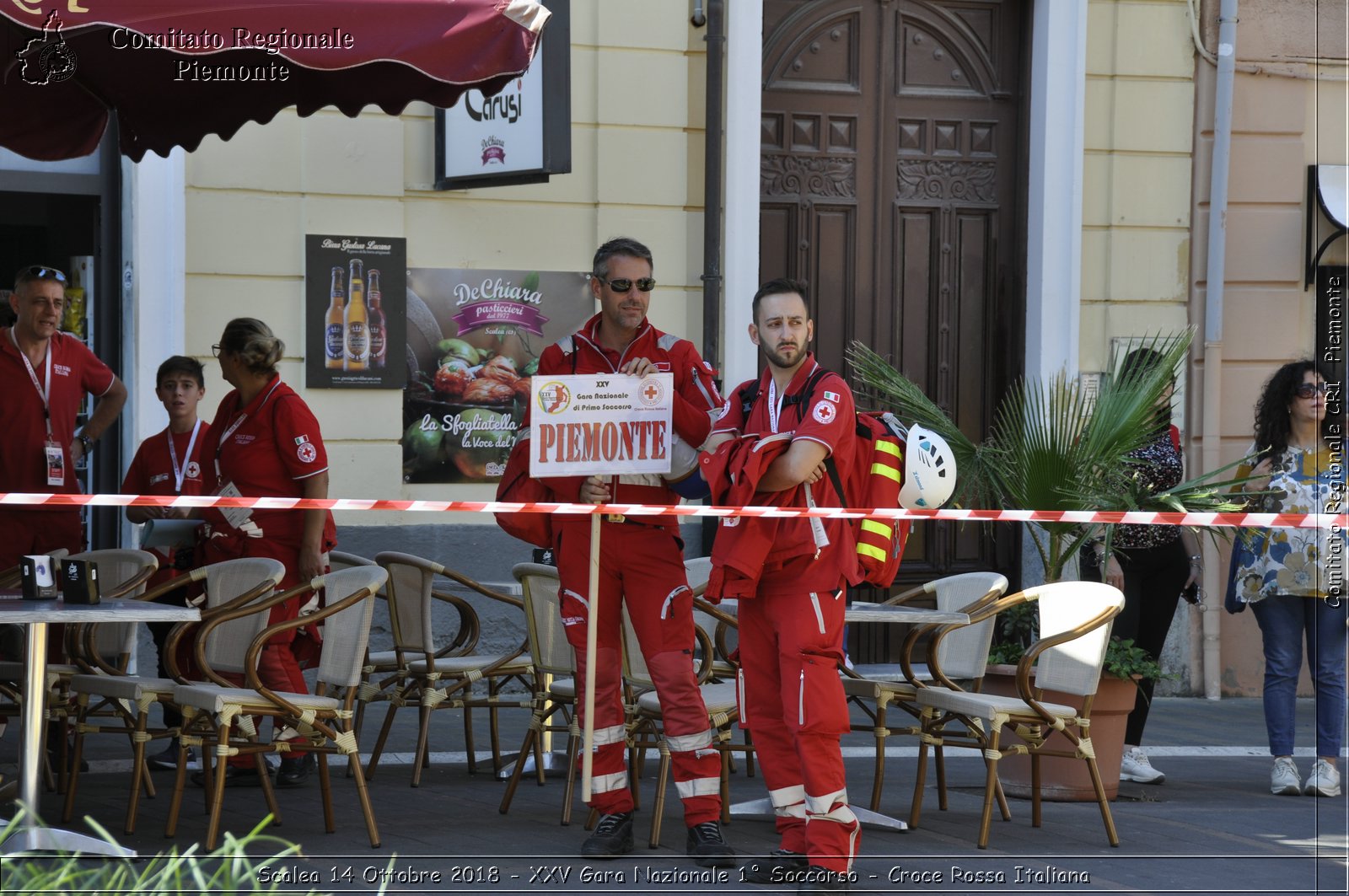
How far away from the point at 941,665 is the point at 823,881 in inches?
72.6

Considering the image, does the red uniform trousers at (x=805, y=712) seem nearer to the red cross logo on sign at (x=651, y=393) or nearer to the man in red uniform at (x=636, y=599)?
the man in red uniform at (x=636, y=599)

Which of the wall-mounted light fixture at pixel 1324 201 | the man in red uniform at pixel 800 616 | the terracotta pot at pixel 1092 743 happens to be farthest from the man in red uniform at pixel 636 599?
the wall-mounted light fixture at pixel 1324 201

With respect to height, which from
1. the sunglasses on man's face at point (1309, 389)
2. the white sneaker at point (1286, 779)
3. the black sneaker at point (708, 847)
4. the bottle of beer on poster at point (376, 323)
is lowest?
the white sneaker at point (1286, 779)

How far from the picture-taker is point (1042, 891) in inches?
206

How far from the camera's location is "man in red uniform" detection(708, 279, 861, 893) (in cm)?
503

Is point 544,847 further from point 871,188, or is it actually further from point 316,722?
point 871,188

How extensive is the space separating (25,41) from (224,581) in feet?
7.42

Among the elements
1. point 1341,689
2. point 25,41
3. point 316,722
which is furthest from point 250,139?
point 1341,689

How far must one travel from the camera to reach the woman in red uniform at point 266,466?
21.9 ft

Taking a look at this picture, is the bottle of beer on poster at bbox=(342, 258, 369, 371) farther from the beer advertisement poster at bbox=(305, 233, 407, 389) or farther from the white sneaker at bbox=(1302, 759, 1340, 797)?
the white sneaker at bbox=(1302, 759, 1340, 797)

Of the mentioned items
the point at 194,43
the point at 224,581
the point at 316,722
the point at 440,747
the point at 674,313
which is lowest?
the point at 440,747

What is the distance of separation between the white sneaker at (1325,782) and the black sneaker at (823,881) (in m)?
2.92

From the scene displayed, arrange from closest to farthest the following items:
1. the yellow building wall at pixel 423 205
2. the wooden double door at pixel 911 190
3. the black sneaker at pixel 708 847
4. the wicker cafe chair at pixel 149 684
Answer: the black sneaker at pixel 708 847 < the wicker cafe chair at pixel 149 684 < the yellow building wall at pixel 423 205 < the wooden double door at pixel 911 190

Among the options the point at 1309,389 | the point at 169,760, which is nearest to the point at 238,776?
the point at 169,760
